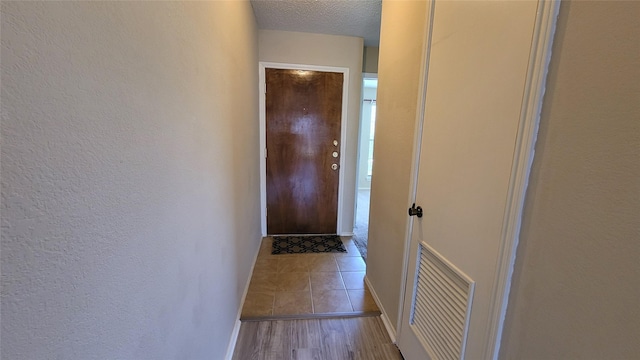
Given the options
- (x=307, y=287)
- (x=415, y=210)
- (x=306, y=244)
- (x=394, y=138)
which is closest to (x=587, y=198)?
(x=415, y=210)

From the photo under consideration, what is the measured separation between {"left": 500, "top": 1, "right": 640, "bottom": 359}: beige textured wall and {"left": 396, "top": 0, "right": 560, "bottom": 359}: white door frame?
19 millimetres

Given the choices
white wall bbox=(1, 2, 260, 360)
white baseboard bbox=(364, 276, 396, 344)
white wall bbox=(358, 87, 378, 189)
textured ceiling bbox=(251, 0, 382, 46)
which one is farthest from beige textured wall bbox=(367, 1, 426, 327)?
white wall bbox=(358, 87, 378, 189)

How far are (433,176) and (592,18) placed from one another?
762 mm

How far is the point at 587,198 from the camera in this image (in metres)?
0.66

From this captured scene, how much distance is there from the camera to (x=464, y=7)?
3.55 ft

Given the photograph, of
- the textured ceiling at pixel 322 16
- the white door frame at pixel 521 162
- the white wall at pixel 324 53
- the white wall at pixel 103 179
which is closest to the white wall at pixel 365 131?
the white wall at pixel 324 53

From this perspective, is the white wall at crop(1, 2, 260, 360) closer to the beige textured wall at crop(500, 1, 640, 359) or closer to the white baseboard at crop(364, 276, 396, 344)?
the beige textured wall at crop(500, 1, 640, 359)

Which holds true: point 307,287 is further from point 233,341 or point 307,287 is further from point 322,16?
point 322,16

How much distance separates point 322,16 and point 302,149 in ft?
4.55

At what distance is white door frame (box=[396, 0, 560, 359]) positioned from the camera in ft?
2.46

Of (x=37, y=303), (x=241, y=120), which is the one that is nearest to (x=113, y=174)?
(x=37, y=303)

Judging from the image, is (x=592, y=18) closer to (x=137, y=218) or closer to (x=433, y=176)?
(x=433, y=176)

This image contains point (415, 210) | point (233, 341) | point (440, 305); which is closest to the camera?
point (440, 305)

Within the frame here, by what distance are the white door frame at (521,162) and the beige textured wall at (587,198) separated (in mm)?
19
